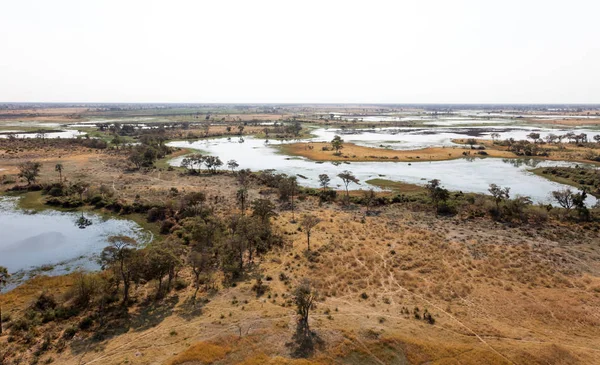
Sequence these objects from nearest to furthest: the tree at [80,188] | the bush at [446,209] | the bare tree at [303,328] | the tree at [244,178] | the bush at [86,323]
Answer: the bare tree at [303,328] < the bush at [86,323] < the bush at [446,209] < the tree at [80,188] < the tree at [244,178]

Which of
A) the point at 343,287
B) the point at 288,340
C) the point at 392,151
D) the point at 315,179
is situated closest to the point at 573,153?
the point at 392,151

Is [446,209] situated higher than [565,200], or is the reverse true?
[565,200]

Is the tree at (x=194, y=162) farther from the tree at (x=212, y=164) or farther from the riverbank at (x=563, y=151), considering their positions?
the riverbank at (x=563, y=151)

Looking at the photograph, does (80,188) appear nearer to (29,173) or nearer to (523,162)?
(29,173)

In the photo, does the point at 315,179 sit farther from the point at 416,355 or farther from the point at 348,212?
the point at 416,355

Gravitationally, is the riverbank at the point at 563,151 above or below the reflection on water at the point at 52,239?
above

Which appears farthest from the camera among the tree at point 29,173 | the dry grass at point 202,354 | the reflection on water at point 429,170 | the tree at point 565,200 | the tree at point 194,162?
the tree at point 194,162

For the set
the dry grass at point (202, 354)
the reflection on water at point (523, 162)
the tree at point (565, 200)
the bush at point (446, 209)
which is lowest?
the dry grass at point (202, 354)

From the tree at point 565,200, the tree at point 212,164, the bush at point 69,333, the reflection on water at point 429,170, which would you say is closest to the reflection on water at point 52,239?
the bush at point 69,333

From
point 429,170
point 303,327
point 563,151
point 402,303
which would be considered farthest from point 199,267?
point 563,151
